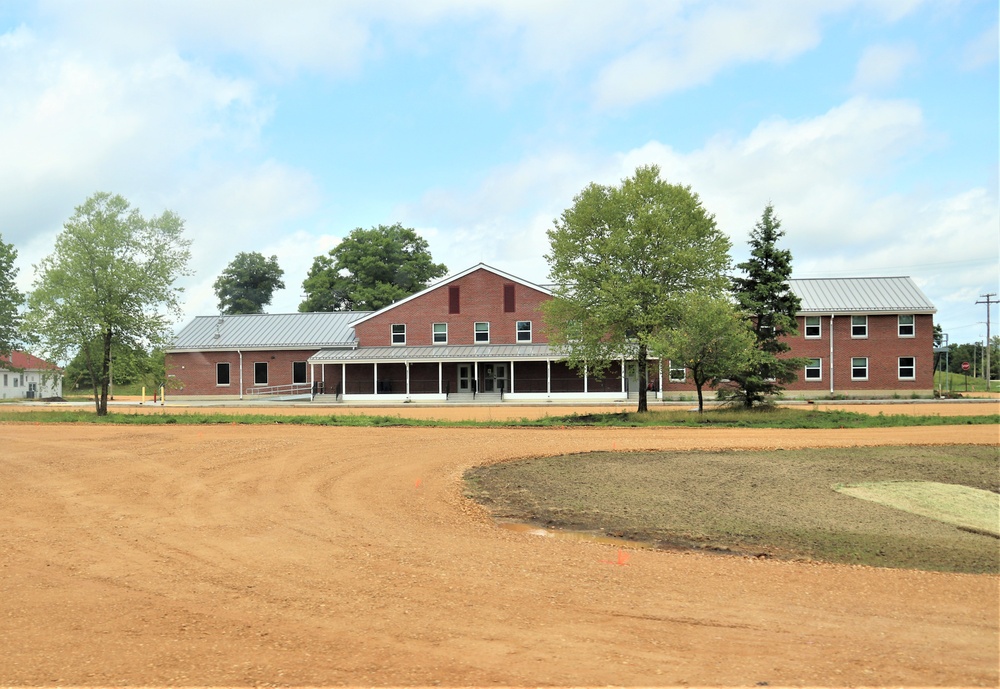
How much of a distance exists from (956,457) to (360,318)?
4195 centimetres

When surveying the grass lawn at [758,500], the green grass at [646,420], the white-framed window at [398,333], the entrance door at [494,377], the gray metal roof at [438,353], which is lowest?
the grass lawn at [758,500]

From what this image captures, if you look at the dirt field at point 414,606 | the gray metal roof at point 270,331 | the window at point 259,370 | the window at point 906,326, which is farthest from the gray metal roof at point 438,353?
the dirt field at point 414,606

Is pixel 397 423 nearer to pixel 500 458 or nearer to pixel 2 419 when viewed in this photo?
pixel 500 458

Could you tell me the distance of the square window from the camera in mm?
49188

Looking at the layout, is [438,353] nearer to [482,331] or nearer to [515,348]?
[482,331]

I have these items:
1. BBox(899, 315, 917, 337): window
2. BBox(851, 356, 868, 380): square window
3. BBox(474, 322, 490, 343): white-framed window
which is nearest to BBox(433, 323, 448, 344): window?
BBox(474, 322, 490, 343): white-framed window

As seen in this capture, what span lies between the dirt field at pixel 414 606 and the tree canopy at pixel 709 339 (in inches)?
762

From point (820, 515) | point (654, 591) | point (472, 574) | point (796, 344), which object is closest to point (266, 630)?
point (472, 574)

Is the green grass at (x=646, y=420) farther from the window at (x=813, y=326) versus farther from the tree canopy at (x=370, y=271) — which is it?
the tree canopy at (x=370, y=271)

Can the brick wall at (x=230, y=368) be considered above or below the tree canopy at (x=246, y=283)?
below

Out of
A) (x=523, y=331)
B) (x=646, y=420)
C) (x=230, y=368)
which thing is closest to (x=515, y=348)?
(x=523, y=331)

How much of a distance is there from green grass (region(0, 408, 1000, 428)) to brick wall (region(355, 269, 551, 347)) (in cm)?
1943

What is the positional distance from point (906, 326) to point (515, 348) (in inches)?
1003

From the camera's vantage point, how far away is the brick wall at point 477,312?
49.6 m
